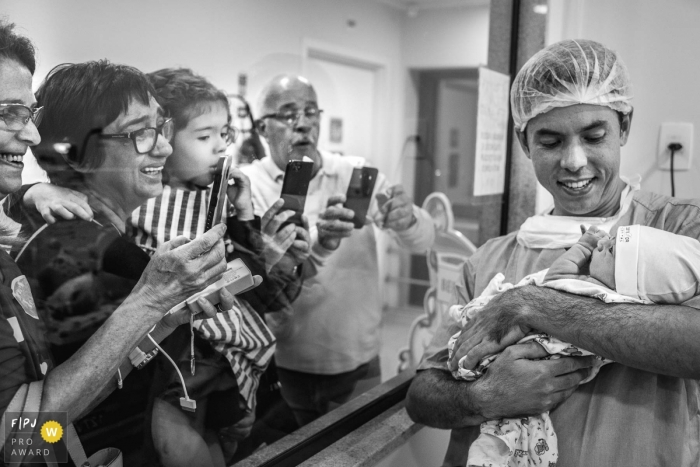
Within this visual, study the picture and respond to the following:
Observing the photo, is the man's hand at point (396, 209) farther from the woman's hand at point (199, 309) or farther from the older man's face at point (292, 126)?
the woman's hand at point (199, 309)

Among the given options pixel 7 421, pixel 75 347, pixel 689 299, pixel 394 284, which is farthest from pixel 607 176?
pixel 7 421

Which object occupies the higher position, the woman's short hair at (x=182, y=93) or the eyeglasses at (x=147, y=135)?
the woman's short hair at (x=182, y=93)

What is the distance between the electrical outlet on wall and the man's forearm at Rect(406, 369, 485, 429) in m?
1.26

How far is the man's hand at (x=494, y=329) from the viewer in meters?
1.22

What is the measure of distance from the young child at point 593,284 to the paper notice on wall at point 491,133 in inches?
33.2

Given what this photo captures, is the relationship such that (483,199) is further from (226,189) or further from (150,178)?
(150,178)

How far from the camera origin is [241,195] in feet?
4.36

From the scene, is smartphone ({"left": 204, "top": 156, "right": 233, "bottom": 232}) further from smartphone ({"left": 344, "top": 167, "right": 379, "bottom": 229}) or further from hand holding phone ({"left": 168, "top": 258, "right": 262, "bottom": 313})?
smartphone ({"left": 344, "top": 167, "right": 379, "bottom": 229})

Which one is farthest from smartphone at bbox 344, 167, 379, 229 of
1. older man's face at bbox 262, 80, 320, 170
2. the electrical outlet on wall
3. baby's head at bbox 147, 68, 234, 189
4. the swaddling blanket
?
the electrical outlet on wall

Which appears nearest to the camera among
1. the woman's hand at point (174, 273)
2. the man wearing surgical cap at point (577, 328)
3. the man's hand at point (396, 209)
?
the woman's hand at point (174, 273)

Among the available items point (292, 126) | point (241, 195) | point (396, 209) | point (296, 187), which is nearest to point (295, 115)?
point (292, 126)

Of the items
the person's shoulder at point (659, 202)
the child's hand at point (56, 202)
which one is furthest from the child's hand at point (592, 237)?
the child's hand at point (56, 202)

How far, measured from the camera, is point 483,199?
7.22 ft

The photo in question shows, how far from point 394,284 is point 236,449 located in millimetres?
969
